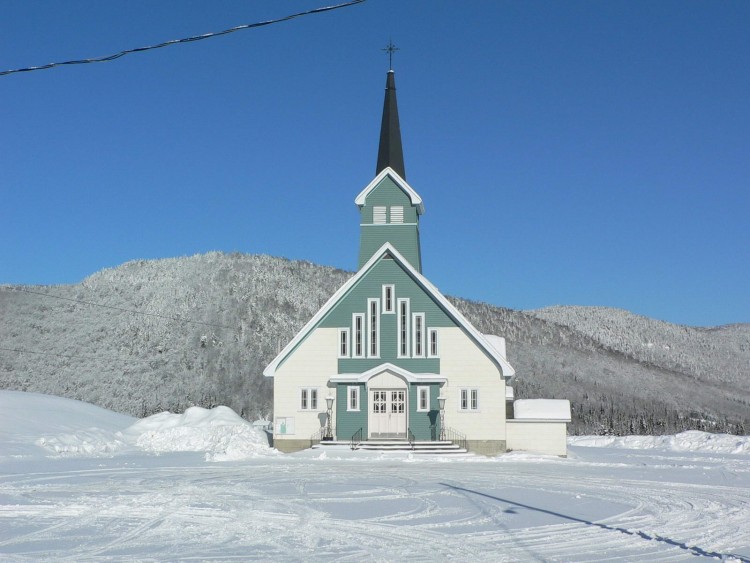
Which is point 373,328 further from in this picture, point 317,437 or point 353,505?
point 353,505

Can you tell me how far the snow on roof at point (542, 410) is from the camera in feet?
103

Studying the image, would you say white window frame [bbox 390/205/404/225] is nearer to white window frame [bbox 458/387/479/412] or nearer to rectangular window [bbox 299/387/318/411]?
white window frame [bbox 458/387/479/412]

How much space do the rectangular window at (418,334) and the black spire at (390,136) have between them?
24.2 ft

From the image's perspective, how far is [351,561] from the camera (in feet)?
33.8

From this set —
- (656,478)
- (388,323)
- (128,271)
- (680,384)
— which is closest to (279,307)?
(128,271)

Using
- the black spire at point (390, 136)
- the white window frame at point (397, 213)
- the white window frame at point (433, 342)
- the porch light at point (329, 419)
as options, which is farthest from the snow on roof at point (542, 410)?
the black spire at point (390, 136)

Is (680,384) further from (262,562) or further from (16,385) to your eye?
(262,562)

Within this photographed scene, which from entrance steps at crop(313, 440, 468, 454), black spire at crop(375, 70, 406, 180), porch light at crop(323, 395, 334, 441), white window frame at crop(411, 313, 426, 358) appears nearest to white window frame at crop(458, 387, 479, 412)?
entrance steps at crop(313, 440, 468, 454)

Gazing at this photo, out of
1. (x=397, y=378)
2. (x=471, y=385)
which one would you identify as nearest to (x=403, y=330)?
(x=397, y=378)

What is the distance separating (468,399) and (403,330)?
3.74 meters

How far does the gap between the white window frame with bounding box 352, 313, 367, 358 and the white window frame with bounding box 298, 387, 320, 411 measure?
85.9 inches

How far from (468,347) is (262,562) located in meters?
21.8

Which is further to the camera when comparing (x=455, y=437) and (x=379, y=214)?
(x=379, y=214)

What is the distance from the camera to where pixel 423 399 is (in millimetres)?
31094
